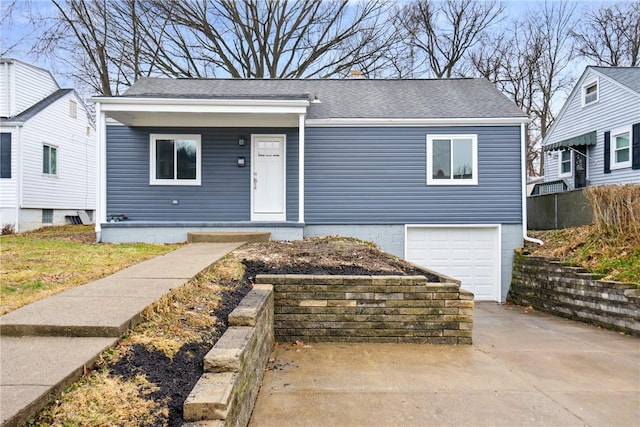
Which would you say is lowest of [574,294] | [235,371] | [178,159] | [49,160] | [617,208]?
[574,294]

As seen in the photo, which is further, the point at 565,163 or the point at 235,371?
the point at 565,163

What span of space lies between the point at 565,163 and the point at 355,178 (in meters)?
11.7

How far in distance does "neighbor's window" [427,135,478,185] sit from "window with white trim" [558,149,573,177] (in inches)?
346

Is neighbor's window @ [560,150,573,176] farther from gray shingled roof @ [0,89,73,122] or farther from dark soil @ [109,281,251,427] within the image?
gray shingled roof @ [0,89,73,122]

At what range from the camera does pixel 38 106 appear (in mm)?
14406

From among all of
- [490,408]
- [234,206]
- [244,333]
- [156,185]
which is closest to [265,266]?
[244,333]

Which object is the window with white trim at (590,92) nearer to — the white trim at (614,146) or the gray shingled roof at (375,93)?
the white trim at (614,146)

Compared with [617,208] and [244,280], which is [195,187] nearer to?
[244,280]

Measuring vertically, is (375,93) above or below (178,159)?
above

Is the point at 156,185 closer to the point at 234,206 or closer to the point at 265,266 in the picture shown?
the point at 234,206

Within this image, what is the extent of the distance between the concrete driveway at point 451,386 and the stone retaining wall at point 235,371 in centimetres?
28

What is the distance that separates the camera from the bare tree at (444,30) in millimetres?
21891

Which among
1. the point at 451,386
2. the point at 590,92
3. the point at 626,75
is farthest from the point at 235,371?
the point at 590,92

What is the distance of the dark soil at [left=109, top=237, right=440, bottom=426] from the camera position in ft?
7.19
